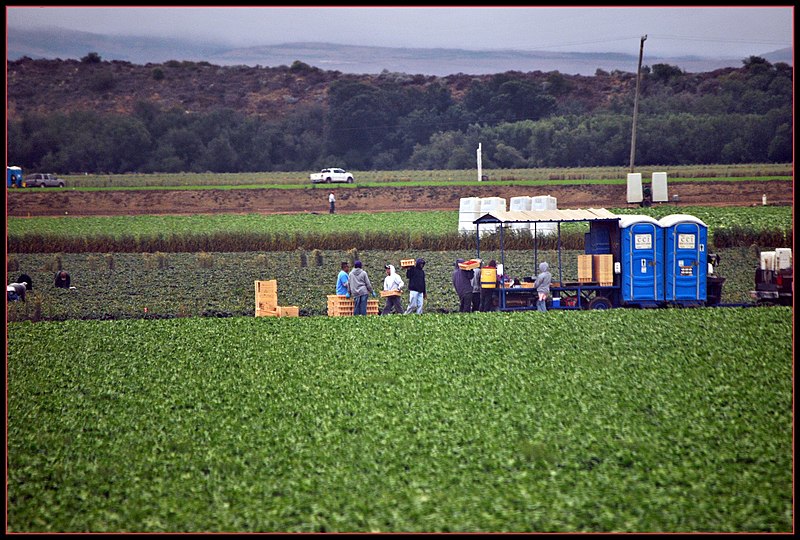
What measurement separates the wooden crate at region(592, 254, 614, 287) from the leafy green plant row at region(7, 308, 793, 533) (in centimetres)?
236

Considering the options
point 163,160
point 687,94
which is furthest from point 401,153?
point 687,94

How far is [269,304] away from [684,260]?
9961mm

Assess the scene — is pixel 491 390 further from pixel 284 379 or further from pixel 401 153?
pixel 401 153

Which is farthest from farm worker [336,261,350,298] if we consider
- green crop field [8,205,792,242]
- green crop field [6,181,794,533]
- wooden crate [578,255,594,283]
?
green crop field [8,205,792,242]

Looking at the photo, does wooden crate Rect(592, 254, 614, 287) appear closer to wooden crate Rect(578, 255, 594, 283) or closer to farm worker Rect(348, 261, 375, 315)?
wooden crate Rect(578, 255, 594, 283)

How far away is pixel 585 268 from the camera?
81.5 feet

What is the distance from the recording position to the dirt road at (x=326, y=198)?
57.7 m

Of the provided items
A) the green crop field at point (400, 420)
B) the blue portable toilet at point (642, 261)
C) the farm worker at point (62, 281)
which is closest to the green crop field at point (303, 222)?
the farm worker at point (62, 281)

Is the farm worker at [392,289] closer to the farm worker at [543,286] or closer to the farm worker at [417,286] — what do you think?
the farm worker at [417,286]

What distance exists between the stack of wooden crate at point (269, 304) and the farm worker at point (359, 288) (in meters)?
1.49

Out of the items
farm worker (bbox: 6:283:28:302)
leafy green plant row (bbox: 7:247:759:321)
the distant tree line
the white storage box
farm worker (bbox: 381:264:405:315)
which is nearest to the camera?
the white storage box

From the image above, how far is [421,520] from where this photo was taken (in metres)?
10.9

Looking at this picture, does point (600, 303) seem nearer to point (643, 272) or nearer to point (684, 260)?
point (643, 272)

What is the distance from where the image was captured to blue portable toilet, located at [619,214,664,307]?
24.5 m
